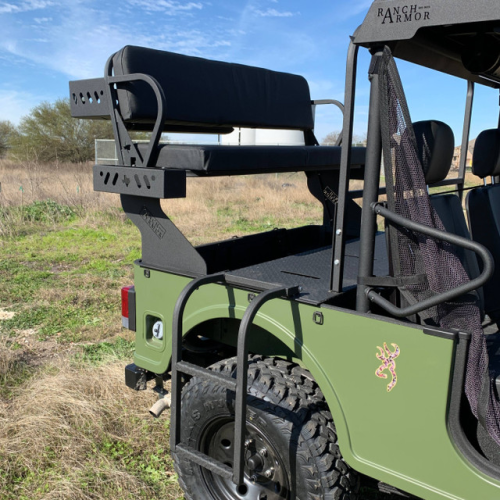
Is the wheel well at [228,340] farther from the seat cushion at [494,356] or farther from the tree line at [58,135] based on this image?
the tree line at [58,135]

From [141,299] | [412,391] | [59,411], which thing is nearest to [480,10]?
[412,391]

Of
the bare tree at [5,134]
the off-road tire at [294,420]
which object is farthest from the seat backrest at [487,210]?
the bare tree at [5,134]

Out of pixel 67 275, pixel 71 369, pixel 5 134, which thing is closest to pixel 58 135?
pixel 5 134

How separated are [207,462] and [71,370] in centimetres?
203

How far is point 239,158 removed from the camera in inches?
96.3

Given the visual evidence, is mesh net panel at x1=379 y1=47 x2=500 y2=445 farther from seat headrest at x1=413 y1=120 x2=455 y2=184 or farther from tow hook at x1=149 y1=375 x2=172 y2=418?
tow hook at x1=149 y1=375 x2=172 y2=418

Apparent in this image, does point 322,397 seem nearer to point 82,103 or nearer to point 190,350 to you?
point 190,350

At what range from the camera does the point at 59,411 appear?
312cm

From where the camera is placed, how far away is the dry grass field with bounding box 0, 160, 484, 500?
2.68 meters

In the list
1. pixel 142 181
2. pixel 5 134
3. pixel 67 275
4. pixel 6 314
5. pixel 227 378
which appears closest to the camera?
pixel 227 378

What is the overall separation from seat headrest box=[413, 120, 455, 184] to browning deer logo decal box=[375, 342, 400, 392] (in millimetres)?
664

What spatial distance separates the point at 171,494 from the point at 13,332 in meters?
2.66

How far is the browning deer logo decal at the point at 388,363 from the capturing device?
5.61ft

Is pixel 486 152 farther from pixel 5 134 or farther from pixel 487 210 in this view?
pixel 5 134
